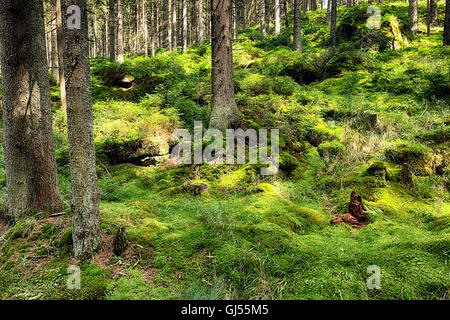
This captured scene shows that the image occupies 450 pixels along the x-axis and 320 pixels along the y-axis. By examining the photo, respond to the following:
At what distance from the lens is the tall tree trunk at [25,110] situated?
3.93 m

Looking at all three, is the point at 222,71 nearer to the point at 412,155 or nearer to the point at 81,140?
the point at 81,140

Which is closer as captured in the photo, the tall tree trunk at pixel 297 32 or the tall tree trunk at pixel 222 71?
the tall tree trunk at pixel 222 71

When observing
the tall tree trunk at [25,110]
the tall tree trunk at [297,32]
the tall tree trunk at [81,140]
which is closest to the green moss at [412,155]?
the tall tree trunk at [81,140]

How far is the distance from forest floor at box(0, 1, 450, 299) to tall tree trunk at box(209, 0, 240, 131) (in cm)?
88

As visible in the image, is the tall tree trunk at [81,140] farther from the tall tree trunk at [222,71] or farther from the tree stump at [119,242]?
the tall tree trunk at [222,71]

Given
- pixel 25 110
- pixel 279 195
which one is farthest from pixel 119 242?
pixel 279 195

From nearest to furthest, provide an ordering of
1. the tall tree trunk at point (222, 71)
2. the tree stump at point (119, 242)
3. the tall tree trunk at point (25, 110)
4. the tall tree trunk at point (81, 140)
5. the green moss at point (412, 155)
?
the tall tree trunk at point (81, 140)
the tree stump at point (119, 242)
the tall tree trunk at point (25, 110)
the green moss at point (412, 155)
the tall tree trunk at point (222, 71)

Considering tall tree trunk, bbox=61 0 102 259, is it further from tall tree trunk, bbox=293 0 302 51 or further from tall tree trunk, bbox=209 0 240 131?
tall tree trunk, bbox=293 0 302 51

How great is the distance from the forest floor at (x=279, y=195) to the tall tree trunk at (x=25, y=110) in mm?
475

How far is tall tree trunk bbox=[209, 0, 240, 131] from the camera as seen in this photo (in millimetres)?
7363

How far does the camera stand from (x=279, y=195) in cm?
538

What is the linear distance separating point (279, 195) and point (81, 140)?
3.84m

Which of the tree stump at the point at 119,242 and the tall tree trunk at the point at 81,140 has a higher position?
the tall tree trunk at the point at 81,140

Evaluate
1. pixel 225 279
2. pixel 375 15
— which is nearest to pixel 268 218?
pixel 225 279
